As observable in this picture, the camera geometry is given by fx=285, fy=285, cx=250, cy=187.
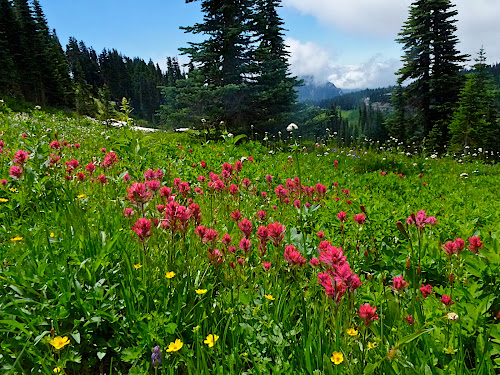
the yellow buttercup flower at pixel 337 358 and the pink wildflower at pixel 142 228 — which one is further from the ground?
the pink wildflower at pixel 142 228

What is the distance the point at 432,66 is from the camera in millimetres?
29312

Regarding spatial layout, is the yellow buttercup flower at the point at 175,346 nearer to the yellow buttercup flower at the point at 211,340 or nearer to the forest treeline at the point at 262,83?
the yellow buttercup flower at the point at 211,340

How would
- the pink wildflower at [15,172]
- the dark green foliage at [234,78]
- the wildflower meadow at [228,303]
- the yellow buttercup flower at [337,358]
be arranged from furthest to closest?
the dark green foliage at [234,78]
the pink wildflower at [15,172]
the wildflower meadow at [228,303]
the yellow buttercup flower at [337,358]

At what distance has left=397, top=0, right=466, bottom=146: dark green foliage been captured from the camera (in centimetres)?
2825

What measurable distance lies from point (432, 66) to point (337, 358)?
36038mm

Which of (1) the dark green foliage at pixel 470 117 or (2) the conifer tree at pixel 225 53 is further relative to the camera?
(1) the dark green foliage at pixel 470 117

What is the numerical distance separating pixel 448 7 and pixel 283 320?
37.3 m

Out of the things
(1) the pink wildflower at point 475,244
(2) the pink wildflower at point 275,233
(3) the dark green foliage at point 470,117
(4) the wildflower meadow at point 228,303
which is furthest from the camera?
(3) the dark green foliage at point 470,117

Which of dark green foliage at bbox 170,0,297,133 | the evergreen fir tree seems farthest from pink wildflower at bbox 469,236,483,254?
the evergreen fir tree

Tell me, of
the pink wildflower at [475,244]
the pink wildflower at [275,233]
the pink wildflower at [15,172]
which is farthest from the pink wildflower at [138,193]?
the pink wildflower at [475,244]

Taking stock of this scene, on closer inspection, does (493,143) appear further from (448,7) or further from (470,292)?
(470,292)

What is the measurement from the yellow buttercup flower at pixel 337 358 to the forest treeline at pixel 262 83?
483 centimetres

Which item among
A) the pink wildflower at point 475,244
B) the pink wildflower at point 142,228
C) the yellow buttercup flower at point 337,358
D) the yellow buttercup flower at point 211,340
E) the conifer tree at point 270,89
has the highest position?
the conifer tree at point 270,89

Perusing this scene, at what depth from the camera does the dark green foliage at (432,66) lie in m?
28.2
